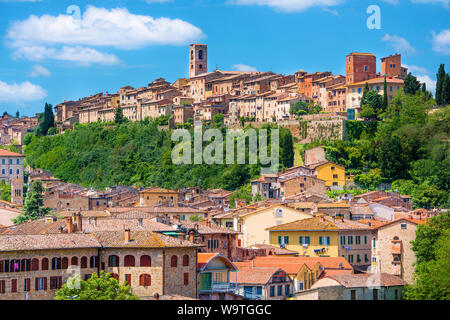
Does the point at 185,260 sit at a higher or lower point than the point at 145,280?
higher

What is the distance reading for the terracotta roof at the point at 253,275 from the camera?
106 ft

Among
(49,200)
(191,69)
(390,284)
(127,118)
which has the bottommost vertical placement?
(390,284)

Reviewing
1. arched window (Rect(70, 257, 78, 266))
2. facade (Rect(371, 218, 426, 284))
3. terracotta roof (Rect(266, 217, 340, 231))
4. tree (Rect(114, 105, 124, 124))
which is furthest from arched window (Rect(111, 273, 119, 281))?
tree (Rect(114, 105, 124, 124))

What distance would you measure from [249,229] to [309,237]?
4.66 metres

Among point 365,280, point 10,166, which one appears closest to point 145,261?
point 365,280

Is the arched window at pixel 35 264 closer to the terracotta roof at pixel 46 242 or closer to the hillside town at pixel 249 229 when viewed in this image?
the hillside town at pixel 249 229

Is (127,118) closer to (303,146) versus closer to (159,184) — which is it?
(159,184)

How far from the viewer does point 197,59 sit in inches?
4798

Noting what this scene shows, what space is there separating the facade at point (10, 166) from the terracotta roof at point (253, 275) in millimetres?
63276

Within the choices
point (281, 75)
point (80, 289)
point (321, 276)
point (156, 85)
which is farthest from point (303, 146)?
point (80, 289)

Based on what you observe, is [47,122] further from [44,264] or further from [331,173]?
[44,264]

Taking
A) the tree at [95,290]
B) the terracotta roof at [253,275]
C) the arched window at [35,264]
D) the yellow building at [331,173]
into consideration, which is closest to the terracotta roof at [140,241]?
the tree at [95,290]

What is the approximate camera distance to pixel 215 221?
51.9m

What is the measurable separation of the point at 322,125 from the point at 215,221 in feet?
98.8
